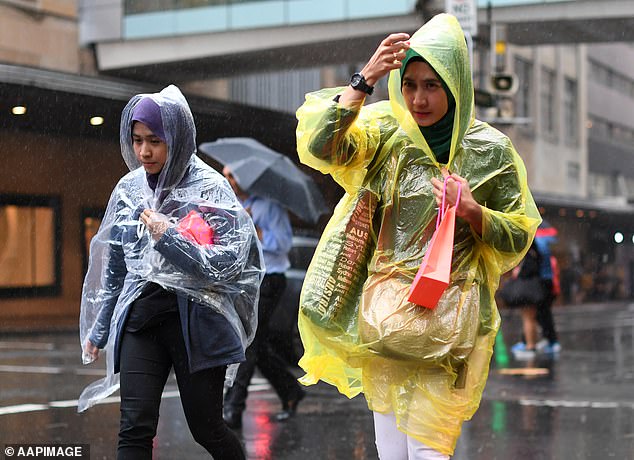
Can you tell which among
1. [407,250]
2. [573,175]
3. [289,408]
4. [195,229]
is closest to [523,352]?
[289,408]

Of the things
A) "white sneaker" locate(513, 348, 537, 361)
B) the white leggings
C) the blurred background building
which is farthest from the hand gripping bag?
the blurred background building

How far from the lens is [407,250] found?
403 centimetres

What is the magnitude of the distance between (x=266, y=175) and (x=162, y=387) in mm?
3984

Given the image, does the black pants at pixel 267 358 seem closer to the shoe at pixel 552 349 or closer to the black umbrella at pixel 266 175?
the black umbrella at pixel 266 175

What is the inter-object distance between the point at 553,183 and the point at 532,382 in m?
42.1

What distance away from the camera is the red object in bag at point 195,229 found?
451 cm

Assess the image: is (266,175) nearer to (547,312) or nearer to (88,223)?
(547,312)

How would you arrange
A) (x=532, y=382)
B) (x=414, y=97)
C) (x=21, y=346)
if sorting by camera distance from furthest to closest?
(x=21, y=346)
(x=532, y=382)
(x=414, y=97)

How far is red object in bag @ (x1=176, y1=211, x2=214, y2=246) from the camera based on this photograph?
451 cm

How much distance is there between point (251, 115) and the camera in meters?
24.7

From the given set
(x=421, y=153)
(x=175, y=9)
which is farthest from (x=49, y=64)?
(x=421, y=153)

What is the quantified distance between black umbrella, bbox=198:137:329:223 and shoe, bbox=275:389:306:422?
139cm

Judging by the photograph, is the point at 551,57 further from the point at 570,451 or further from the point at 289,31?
the point at 570,451

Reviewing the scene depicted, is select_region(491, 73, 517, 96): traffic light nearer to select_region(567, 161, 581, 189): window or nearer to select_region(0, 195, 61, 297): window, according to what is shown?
select_region(0, 195, 61, 297): window
